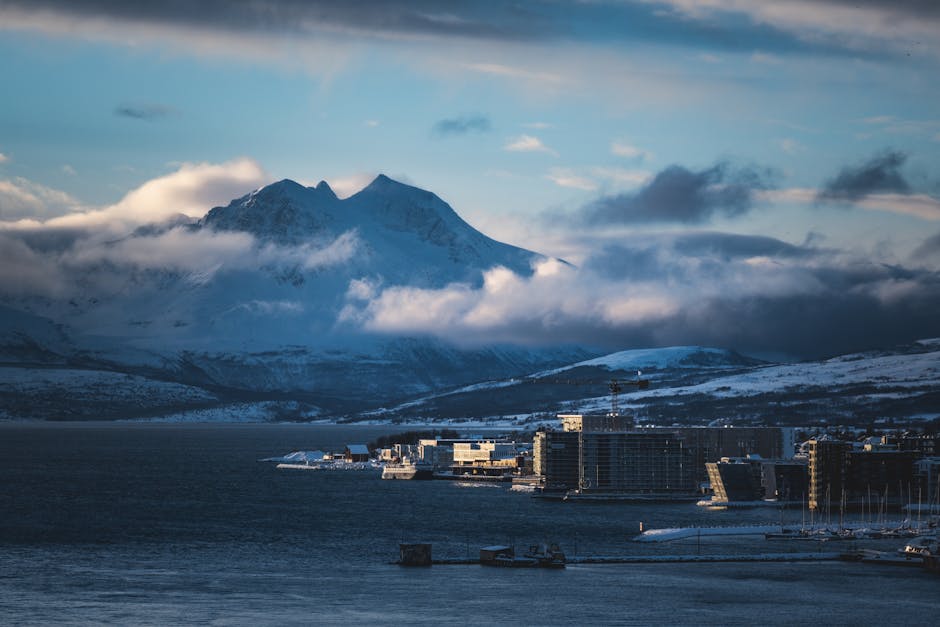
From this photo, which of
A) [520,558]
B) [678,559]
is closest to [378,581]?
[520,558]

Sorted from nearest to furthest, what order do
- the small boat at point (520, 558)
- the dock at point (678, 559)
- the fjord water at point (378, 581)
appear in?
1. the fjord water at point (378, 581)
2. the small boat at point (520, 558)
3. the dock at point (678, 559)

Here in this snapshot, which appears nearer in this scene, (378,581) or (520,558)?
(378,581)

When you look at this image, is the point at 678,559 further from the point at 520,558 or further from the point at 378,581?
the point at 378,581

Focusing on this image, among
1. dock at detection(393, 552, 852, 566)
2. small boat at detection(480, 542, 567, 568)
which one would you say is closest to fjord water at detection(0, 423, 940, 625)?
small boat at detection(480, 542, 567, 568)

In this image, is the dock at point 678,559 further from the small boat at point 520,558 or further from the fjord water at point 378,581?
the fjord water at point 378,581

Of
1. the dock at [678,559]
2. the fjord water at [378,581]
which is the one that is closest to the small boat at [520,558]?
the dock at [678,559]

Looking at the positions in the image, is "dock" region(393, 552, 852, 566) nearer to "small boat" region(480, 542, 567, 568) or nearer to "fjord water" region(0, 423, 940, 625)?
"small boat" region(480, 542, 567, 568)

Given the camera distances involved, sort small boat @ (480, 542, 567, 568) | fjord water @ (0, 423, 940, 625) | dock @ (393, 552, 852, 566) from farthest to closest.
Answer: dock @ (393, 552, 852, 566)
small boat @ (480, 542, 567, 568)
fjord water @ (0, 423, 940, 625)

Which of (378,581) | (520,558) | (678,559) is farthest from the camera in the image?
(678,559)

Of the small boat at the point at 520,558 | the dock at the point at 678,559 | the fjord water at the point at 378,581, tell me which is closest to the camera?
the fjord water at the point at 378,581

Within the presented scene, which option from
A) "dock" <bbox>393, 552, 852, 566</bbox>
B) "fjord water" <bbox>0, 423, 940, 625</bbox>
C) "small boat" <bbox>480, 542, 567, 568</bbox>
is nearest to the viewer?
"fjord water" <bbox>0, 423, 940, 625</bbox>

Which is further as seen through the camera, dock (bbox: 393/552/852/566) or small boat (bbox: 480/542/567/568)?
dock (bbox: 393/552/852/566)
